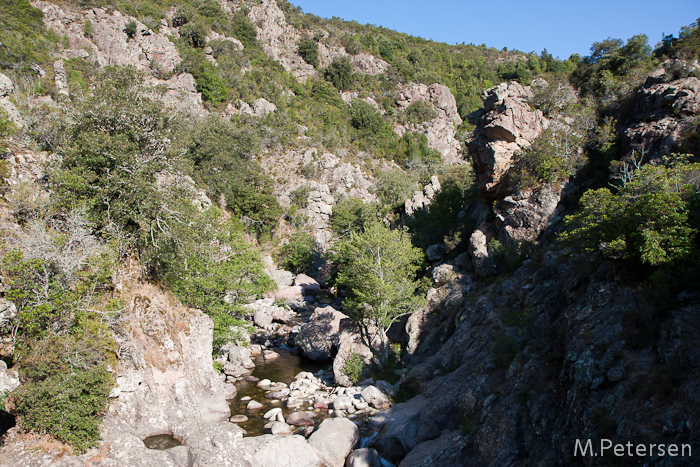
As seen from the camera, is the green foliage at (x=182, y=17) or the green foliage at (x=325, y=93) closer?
the green foliage at (x=182, y=17)

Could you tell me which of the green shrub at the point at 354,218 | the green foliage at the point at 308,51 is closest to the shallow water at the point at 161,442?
the green shrub at the point at 354,218

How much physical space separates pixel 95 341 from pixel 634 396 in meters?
15.8

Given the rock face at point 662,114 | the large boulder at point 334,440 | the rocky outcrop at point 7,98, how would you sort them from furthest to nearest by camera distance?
the rocky outcrop at point 7,98
the rock face at point 662,114
the large boulder at point 334,440

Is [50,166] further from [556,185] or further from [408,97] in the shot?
[408,97]

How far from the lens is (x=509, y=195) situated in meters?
24.0

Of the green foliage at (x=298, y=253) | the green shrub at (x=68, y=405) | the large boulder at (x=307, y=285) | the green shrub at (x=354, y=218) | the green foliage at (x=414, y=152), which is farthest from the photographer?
the green foliage at (x=414, y=152)

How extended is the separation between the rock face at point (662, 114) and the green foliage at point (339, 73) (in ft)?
225

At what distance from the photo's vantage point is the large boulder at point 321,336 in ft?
81.6

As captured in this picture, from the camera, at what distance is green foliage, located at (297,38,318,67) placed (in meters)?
83.6

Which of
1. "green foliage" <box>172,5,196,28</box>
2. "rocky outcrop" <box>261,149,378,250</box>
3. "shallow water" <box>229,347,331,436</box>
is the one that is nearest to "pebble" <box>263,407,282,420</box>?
"shallow water" <box>229,347,331,436</box>

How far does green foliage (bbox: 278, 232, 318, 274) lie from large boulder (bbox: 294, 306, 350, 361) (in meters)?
19.8

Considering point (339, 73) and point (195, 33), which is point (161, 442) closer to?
point (195, 33)

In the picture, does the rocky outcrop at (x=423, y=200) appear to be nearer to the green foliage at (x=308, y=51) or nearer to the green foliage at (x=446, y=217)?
the green foliage at (x=446, y=217)

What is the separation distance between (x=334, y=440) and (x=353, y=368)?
674 cm
